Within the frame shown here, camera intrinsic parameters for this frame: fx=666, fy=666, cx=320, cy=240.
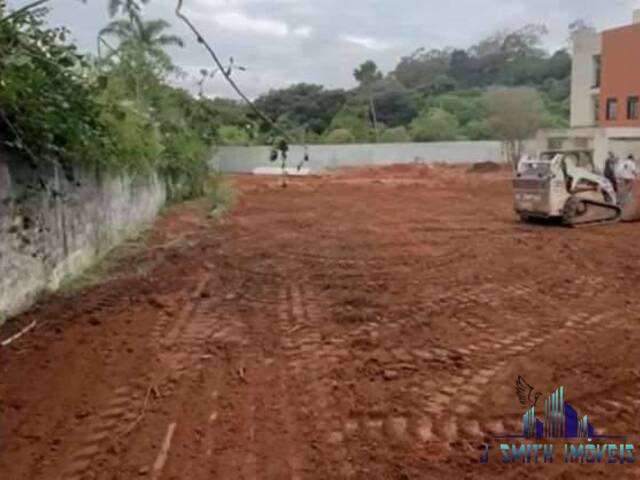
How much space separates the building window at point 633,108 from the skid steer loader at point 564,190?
66.9 ft

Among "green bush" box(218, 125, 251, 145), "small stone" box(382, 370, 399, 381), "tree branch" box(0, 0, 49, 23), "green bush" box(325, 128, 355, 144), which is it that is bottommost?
"small stone" box(382, 370, 399, 381)

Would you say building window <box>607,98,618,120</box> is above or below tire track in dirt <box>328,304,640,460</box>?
above

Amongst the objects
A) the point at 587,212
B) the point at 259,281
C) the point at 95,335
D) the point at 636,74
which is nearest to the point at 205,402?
the point at 95,335

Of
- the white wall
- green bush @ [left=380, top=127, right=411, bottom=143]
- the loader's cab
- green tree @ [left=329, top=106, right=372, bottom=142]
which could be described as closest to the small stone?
the loader's cab

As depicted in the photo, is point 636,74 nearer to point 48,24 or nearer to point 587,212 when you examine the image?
A: point 587,212

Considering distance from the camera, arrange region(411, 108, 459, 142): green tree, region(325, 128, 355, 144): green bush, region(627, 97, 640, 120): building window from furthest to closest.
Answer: region(411, 108, 459, 142): green tree
region(325, 128, 355, 144): green bush
region(627, 97, 640, 120): building window

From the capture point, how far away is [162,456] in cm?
382

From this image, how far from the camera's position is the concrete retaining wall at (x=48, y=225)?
247 inches

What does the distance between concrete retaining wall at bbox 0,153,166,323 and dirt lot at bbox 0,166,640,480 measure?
1.32ft

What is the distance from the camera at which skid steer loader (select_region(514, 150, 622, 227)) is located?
43.0ft

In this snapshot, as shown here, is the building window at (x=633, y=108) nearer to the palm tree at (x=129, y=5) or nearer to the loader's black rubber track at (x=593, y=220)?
the loader's black rubber track at (x=593, y=220)

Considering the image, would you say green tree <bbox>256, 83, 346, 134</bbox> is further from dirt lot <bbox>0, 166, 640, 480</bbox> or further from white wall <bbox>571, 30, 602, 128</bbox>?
dirt lot <bbox>0, 166, 640, 480</bbox>

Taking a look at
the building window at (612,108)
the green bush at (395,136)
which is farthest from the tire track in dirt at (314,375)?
the green bush at (395,136)

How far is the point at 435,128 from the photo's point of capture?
153ft
